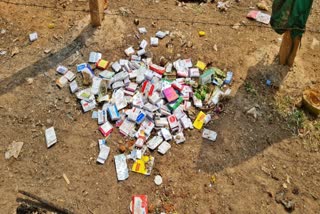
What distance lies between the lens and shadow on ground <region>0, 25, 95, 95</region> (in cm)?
490

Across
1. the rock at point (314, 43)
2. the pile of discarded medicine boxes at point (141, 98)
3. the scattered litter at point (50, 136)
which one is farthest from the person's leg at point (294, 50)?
the scattered litter at point (50, 136)

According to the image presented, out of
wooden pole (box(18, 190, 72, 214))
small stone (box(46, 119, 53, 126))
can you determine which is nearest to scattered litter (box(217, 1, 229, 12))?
small stone (box(46, 119, 53, 126))

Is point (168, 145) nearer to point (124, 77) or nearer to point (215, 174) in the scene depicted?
point (215, 174)

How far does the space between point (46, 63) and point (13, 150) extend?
127 cm

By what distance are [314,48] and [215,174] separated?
242 centimetres

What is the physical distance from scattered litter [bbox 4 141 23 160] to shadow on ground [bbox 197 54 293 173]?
6.82 ft

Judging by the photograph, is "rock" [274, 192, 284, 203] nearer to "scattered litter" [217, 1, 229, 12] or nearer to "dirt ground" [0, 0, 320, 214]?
"dirt ground" [0, 0, 320, 214]

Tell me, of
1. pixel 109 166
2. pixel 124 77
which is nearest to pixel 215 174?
pixel 109 166

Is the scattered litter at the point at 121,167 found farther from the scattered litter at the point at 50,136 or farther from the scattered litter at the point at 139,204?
the scattered litter at the point at 50,136

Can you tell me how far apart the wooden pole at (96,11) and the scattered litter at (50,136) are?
168cm

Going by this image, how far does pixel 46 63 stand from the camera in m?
5.07

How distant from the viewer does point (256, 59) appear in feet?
17.0

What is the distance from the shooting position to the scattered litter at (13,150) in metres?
4.39

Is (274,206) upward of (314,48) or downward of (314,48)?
downward
